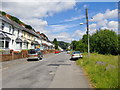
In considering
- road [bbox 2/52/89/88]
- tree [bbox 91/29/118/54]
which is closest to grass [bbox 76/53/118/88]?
road [bbox 2/52/89/88]

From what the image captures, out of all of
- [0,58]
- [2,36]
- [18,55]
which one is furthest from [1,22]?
[0,58]

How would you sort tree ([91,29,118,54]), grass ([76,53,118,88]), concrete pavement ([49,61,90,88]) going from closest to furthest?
grass ([76,53,118,88])
concrete pavement ([49,61,90,88])
tree ([91,29,118,54])

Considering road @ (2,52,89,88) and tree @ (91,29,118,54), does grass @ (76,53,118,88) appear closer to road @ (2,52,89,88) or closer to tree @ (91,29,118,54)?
road @ (2,52,89,88)

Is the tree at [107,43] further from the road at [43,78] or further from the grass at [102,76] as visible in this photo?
the road at [43,78]

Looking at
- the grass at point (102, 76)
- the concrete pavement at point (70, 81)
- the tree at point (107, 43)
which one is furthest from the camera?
the tree at point (107, 43)

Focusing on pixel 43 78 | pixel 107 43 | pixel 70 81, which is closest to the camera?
pixel 70 81

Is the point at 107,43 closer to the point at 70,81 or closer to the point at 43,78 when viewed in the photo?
the point at 43,78

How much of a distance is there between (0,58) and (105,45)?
3845 centimetres

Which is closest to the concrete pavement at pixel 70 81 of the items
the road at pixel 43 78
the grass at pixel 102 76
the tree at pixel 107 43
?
the road at pixel 43 78

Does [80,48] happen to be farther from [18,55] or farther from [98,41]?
[18,55]

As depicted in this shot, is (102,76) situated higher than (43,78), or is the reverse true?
(102,76)

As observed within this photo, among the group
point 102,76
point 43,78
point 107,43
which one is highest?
point 107,43

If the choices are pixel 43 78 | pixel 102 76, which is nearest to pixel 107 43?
pixel 102 76

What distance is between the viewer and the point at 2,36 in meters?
22.9
